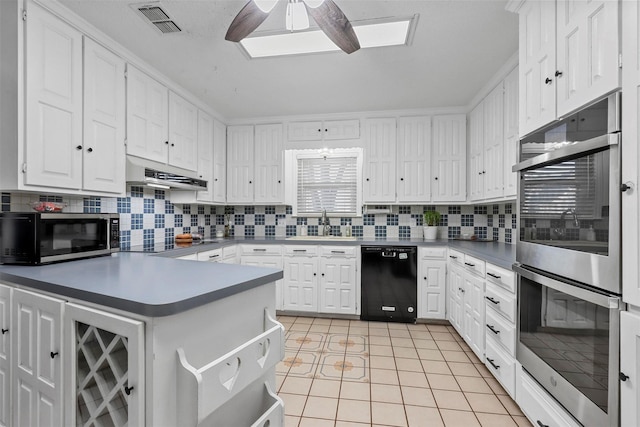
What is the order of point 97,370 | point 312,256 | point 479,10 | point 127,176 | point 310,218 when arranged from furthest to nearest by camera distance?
point 310,218, point 312,256, point 127,176, point 479,10, point 97,370

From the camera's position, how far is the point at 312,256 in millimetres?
3639

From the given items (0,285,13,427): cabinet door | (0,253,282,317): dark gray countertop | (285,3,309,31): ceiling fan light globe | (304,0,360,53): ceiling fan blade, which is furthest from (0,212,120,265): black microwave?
(304,0,360,53): ceiling fan blade

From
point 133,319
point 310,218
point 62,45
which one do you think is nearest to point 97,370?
point 133,319

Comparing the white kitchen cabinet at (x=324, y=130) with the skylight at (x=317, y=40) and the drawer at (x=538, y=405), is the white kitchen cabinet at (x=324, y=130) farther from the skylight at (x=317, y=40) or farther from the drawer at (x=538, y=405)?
the drawer at (x=538, y=405)

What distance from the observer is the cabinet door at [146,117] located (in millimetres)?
2506

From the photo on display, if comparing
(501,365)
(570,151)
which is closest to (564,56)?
(570,151)

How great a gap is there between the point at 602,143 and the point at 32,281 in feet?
8.03

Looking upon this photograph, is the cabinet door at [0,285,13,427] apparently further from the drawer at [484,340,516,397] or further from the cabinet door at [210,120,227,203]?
the drawer at [484,340,516,397]

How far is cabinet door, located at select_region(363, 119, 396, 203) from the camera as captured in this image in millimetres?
3805

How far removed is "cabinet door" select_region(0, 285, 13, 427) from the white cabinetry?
3263 mm

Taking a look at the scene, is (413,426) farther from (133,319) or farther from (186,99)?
(186,99)

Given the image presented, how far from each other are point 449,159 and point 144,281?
3.46m

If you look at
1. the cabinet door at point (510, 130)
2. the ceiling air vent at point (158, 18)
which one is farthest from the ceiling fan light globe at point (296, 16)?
the cabinet door at point (510, 130)

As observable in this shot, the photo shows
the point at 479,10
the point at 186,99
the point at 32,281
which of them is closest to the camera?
the point at 32,281
